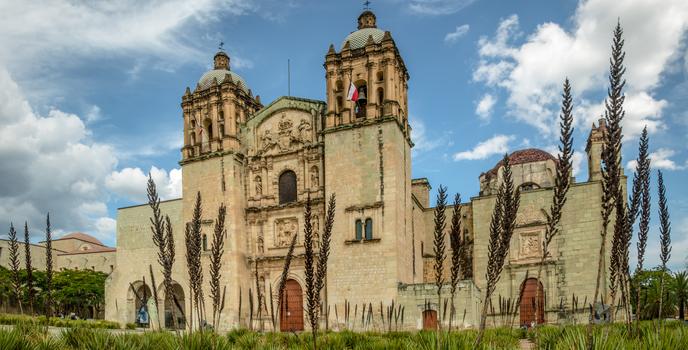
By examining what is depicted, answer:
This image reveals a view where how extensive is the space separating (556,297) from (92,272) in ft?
103

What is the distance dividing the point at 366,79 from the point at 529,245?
396 inches

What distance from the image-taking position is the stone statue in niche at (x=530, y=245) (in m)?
23.2

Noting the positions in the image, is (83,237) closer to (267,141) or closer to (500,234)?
(267,141)

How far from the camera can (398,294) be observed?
69.7ft

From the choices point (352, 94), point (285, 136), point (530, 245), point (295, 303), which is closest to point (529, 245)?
point (530, 245)

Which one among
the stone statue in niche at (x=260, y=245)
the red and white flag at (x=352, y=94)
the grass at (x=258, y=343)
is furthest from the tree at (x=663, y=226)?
the stone statue in niche at (x=260, y=245)

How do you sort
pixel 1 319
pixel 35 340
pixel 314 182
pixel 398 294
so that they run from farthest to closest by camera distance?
pixel 314 182
pixel 398 294
pixel 1 319
pixel 35 340

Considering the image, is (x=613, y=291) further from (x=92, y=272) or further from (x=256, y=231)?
(x=92, y=272)

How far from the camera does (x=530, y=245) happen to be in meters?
23.4

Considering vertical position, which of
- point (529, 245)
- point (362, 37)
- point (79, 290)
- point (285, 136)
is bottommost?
point (79, 290)

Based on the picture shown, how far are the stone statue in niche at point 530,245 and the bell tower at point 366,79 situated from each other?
22.9ft

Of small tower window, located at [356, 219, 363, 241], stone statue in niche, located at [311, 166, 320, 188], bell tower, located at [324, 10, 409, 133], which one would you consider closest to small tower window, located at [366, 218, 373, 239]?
small tower window, located at [356, 219, 363, 241]

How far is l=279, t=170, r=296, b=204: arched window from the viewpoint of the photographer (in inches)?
1000

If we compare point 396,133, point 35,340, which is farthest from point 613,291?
point 396,133
